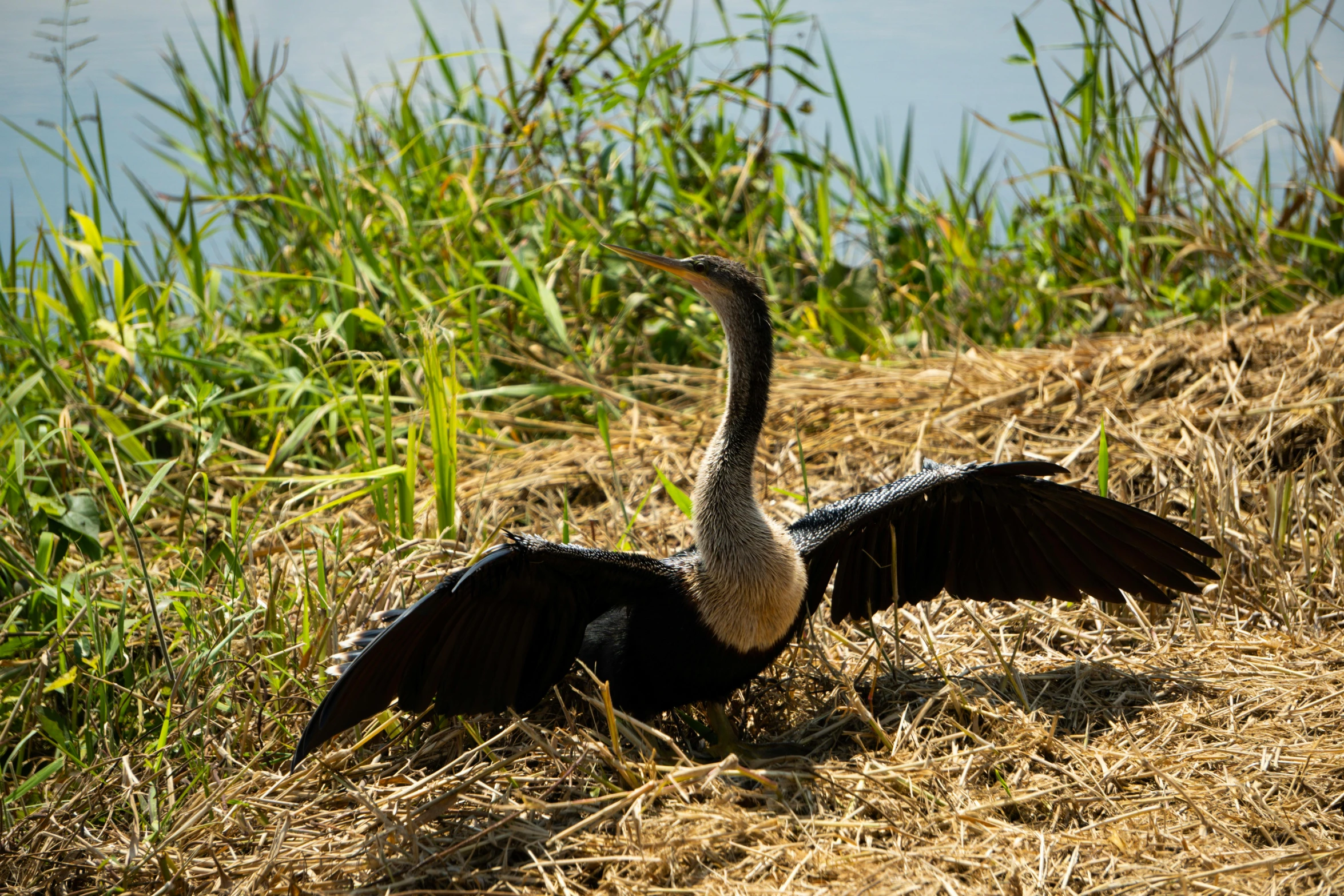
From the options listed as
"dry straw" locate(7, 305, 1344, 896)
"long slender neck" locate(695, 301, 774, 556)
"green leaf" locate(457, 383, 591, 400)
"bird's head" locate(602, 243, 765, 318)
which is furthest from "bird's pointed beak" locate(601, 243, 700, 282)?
"green leaf" locate(457, 383, 591, 400)

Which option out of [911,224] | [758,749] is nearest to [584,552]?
[758,749]

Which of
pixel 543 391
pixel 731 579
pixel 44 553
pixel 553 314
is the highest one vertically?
pixel 553 314

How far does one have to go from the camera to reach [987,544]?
263 cm

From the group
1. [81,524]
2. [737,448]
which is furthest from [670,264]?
[81,524]

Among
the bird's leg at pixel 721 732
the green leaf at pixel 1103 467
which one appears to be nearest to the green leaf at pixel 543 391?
the bird's leg at pixel 721 732

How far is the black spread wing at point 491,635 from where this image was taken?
1.94 metres

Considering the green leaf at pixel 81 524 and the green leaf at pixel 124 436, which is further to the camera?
the green leaf at pixel 124 436

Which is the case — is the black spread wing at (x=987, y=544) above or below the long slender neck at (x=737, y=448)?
below

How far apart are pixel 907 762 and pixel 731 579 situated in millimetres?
551

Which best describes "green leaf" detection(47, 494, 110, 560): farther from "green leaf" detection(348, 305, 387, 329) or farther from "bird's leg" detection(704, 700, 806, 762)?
"bird's leg" detection(704, 700, 806, 762)

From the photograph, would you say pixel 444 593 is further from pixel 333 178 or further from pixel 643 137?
pixel 643 137

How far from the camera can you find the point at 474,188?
4898 millimetres

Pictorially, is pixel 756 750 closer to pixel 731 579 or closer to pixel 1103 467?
pixel 731 579

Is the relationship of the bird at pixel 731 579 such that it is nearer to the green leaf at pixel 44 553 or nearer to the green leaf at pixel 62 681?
the green leaf at pixel 62 681
